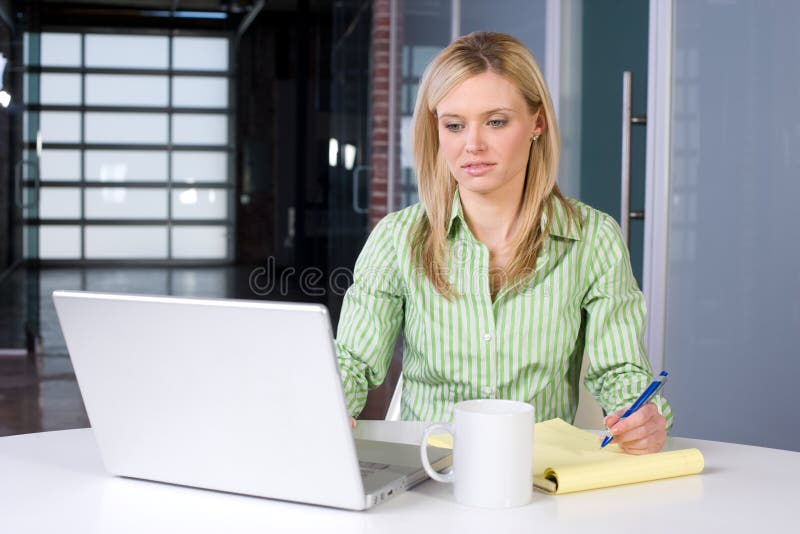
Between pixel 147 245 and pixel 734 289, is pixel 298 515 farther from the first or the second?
pixel 147 245

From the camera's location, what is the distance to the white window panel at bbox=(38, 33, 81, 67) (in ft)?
23.4

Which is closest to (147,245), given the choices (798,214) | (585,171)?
(585,171)

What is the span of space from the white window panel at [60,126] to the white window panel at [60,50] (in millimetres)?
370

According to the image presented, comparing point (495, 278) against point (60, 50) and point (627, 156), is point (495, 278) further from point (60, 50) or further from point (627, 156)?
point (60, 50)

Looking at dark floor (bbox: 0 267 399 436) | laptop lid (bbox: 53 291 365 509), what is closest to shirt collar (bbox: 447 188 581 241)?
laptop lid (bbox: 53 291 365 509)

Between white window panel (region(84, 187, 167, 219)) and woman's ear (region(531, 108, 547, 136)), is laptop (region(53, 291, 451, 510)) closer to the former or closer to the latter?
woman's ear (region(531, 108, 547, 136))

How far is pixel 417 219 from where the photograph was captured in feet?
5.33

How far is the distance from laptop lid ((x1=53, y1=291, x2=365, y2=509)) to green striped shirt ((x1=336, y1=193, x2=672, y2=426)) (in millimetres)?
494

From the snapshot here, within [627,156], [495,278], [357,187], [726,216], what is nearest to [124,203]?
[357,187]

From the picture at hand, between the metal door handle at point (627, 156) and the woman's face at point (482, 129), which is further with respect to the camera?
the metal door handle at point (627, 156)

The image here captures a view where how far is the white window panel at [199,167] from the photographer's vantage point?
24.3 feet

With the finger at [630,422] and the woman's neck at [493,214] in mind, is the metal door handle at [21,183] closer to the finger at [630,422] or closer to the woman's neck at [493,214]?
the woman's neck at [493,214]

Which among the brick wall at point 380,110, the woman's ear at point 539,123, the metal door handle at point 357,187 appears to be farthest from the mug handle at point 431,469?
the metal door handle at point 357,187

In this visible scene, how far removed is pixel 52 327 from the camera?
22.7ft
